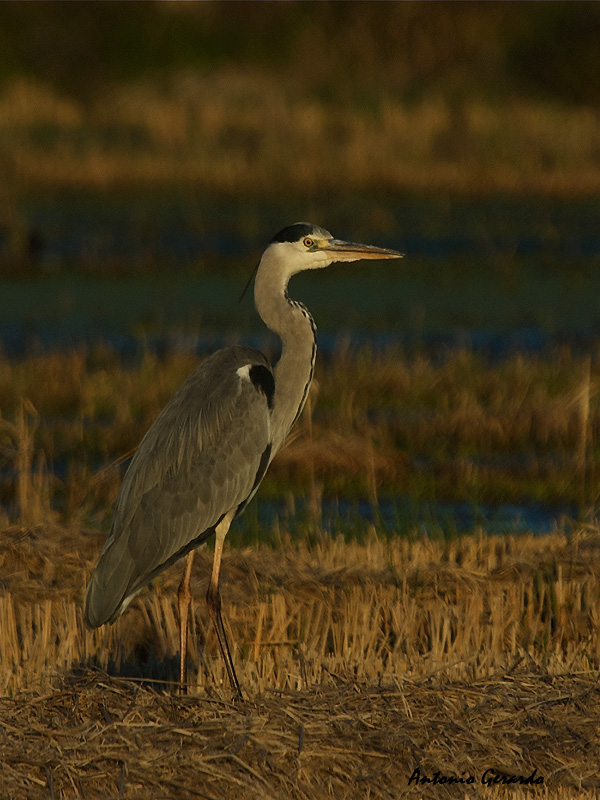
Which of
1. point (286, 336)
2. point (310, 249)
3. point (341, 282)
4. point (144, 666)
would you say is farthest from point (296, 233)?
point (341, 282)

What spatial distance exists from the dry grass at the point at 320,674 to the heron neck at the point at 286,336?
915 millimetres

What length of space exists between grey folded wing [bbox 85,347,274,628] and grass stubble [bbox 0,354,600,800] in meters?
0.54

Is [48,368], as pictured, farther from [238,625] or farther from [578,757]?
[578,757]

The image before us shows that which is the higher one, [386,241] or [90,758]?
[386,241]

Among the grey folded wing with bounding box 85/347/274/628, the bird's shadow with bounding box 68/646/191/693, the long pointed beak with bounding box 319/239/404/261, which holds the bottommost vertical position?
the bird's shadow with bounding box 68/646/191/693

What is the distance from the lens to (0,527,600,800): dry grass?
4.01 meters

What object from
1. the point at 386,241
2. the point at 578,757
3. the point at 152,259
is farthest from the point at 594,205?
the point at 578,757

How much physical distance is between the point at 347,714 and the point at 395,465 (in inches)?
213

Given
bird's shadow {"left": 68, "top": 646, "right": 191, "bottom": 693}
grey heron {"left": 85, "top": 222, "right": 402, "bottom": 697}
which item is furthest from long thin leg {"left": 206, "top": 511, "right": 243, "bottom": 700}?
bird's shadow {"left": 68, "top": 646, "right": 191, "bottom": 693}

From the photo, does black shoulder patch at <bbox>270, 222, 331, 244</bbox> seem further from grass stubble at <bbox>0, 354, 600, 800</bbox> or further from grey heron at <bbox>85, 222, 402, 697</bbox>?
grass stubble at <bbox>0, 354, 600, 800</bbox>

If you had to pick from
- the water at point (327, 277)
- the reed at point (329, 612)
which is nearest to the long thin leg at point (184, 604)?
the reed at point (329, 612)

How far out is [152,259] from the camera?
65.6ft

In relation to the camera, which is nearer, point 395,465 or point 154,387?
point 395,465

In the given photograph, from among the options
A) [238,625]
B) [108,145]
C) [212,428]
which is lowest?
[238,625]
